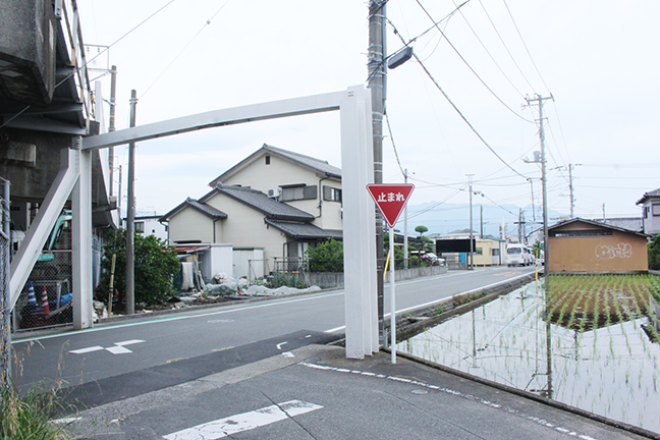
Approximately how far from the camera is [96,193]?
45.9 feet

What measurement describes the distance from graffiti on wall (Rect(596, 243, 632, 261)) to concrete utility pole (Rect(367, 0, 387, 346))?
25.4 meters

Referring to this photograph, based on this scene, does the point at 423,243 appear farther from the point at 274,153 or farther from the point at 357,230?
the point at 357,230

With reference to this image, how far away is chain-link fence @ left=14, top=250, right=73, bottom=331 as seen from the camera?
10547mm

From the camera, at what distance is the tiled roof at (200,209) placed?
28.7 m

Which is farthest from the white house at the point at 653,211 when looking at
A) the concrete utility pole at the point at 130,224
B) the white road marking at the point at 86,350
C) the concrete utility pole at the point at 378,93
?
the white road marking at the point at 86,350

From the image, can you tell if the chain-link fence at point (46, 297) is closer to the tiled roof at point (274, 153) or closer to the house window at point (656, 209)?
the tiled roof at point (274, 153)

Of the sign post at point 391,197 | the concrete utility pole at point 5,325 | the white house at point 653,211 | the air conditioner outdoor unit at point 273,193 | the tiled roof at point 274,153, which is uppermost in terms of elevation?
the tiled roof at point 274,153

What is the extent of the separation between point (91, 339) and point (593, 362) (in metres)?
8.70

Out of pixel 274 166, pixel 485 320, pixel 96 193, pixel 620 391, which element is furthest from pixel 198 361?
pixel 274 166

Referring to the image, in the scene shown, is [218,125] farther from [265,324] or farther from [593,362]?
[593,362]

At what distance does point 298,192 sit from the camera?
1267 inches

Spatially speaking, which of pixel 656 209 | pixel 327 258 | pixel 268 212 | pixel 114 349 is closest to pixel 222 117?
pixel 114 349

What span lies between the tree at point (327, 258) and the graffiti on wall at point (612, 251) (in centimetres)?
1591

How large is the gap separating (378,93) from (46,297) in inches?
369
